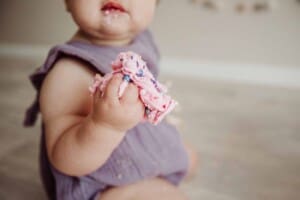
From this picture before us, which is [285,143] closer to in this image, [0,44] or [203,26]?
[203,26]

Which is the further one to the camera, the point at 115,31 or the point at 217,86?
the point at 217,86

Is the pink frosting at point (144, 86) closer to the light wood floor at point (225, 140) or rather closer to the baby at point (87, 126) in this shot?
the baby at point (87, 126)

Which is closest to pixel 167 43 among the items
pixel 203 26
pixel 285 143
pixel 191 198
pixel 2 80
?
pixel 203 26

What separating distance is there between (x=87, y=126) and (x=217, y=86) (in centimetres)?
80

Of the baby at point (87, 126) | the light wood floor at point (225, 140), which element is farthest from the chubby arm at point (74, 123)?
the light wood floor at point (225, 140)

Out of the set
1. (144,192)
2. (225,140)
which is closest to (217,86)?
(225,140)

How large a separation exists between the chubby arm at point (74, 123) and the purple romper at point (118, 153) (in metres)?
0.02

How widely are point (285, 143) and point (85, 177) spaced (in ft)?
1.48

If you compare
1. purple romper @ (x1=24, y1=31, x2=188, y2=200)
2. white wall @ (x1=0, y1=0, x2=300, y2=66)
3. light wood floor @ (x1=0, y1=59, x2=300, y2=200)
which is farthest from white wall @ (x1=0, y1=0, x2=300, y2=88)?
purple romper @ (x1=24, y1=31, x2=188, y2=200)

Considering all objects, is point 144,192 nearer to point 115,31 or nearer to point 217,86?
point 115,31

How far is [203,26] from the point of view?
4.32ft

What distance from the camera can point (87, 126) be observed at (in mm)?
435

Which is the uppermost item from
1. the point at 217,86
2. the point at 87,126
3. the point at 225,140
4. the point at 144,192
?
the point at 87,126

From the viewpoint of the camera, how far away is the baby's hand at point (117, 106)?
1.32 ft
